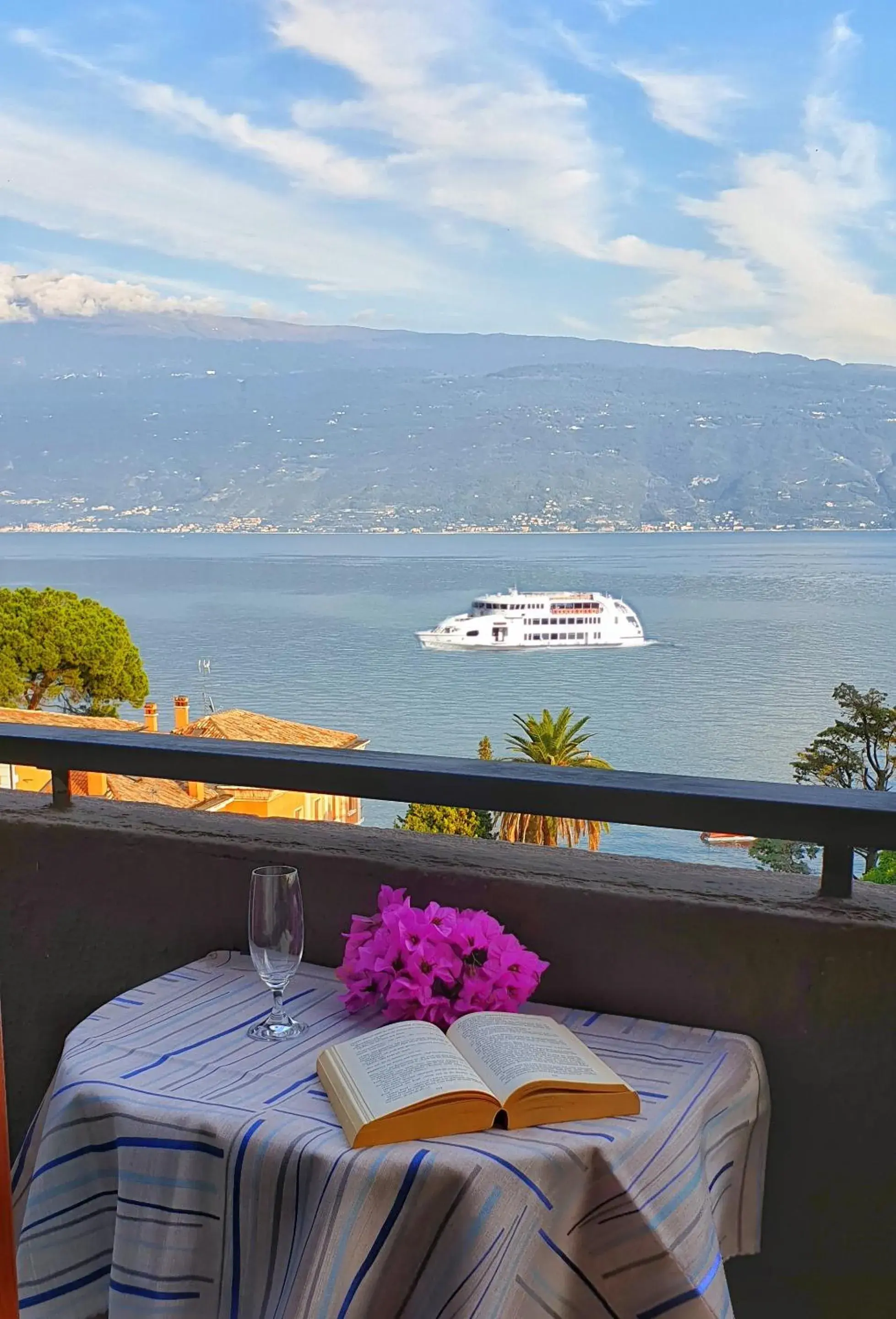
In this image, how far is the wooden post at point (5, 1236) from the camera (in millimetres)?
393

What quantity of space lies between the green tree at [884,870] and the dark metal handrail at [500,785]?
54.7 ft

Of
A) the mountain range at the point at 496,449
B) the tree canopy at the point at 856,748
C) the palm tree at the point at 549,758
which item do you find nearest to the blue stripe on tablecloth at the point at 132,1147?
the palm tree at the point at 549,758

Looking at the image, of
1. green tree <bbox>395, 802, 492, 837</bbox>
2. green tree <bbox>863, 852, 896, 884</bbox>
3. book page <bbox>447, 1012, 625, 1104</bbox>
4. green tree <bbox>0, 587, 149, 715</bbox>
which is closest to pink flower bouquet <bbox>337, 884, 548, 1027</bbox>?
book page <bbox>447, 1012, 625, 1104</bbox>

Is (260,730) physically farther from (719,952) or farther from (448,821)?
(719,952)

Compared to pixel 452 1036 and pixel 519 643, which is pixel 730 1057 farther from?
pixel 519 643

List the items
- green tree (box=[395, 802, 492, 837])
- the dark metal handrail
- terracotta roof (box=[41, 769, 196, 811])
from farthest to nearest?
terracotta roof (box=[41, 769, 196, 811])
green tree (box=[395, 802, 492, 837])
the dark metal handrail

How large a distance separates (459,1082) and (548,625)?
4387cm

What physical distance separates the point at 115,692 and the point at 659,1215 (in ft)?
100

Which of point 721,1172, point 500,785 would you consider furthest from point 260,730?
point 721,1172

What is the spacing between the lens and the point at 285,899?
1.24m

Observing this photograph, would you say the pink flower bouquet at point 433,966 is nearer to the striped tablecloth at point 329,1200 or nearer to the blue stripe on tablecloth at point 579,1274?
the striped tablecloth at point 329,1200

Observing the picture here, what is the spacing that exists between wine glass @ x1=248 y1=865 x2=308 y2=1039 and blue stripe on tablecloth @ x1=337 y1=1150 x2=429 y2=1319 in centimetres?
31

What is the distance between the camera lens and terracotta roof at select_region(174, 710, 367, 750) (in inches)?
1208

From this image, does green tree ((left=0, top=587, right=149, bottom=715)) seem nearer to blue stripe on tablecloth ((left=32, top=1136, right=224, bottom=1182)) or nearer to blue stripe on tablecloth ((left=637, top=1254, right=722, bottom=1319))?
blue stripe on tablecloth ((left=32, top=1136, right=224, bottom=1182))
